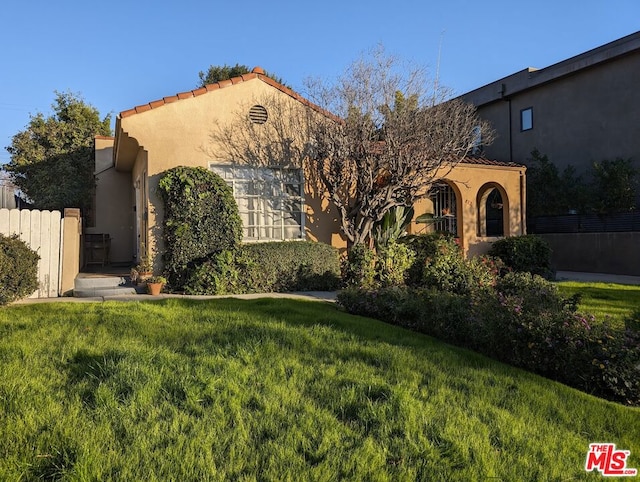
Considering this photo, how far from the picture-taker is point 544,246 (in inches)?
513

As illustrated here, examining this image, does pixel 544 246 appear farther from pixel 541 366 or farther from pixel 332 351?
pixel 332 351

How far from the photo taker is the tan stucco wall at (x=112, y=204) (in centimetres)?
1606

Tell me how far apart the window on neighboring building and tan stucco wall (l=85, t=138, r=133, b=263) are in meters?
17.0

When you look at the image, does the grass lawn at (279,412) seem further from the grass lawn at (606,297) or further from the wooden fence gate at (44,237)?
the wooden fence gate at (44,237)

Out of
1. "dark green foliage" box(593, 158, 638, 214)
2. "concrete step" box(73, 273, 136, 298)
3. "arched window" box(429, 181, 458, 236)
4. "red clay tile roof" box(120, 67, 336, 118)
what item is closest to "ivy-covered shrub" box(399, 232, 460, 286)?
"arched window" box(429, 181, 458, 236)

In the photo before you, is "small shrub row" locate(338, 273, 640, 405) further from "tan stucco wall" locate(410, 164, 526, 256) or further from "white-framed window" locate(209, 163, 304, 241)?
"tan stucco wall" locate(410, 164, 526, 256)

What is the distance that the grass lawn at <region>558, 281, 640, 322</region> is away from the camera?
796 cm

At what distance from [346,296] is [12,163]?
50.0ft

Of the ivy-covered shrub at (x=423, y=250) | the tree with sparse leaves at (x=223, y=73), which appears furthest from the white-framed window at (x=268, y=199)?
the tree with sparse leaves at (x=223, y=73)

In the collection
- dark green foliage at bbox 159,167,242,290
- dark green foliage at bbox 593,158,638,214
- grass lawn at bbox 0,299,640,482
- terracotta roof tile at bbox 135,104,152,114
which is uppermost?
terracotta roof tile at bbox 135,104,152,114

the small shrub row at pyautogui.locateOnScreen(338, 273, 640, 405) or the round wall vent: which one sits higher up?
the round wall vent

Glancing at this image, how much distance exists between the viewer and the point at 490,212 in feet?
62.5

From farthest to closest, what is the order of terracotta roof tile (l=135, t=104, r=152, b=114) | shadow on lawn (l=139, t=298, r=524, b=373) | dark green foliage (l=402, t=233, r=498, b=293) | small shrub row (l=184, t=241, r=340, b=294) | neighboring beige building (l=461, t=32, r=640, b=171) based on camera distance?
neighboring beige building (l=461, t=32, r=640, b=171)
terracotta roof tile (l=135, t=104, r=152, b=114)
small shrub row (l=184, t=241, r=340, b=294)
dark green foliage (l=402, t=233, r=498, b=293)
shadow on lawn (l=139, t=298, r=524, b=373)

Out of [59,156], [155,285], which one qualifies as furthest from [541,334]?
[59,156]
